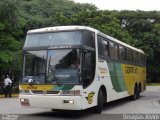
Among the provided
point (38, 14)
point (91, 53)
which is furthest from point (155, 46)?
point (91, 53)

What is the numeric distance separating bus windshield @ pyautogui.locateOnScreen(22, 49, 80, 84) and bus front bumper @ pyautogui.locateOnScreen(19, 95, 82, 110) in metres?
0.56

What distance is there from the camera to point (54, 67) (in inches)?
541

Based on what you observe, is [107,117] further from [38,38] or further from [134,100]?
[134,100]

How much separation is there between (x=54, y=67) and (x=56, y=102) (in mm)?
1284

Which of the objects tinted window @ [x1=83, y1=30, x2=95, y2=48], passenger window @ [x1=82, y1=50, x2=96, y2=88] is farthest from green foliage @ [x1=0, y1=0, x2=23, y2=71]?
passenger window @ [x1=82, y1=50, x2=96, y2=88]

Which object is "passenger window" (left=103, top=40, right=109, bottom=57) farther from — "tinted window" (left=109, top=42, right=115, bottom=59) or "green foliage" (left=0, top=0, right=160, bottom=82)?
Answer: "green foliage" (left=0, top=0, right=160, bottom=82)

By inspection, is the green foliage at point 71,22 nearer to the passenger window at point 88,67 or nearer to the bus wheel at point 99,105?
the bus wheel at point 99,105

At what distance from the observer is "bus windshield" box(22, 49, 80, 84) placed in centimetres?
1356

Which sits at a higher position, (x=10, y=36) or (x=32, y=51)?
(x=10, y=36)

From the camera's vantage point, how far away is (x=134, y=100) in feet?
76.8

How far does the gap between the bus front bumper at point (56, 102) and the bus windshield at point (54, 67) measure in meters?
0.56

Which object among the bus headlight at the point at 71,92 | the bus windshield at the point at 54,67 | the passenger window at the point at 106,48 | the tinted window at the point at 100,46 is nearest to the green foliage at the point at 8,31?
the passenger window at the point at 106,48

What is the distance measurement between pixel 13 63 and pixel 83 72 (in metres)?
18.6

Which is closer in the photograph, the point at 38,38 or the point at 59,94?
the point at 59,94
